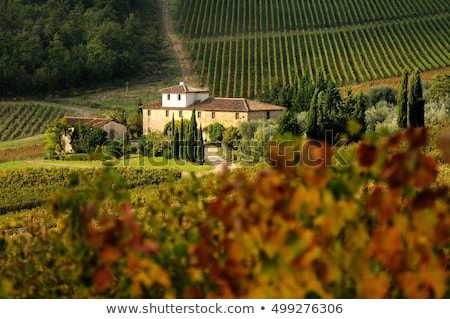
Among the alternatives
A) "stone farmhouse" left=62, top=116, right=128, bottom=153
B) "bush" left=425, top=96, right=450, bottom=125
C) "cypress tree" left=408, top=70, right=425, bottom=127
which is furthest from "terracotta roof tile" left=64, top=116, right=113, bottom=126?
"cypress tree" left=408, top=70, right=425, bottom=127

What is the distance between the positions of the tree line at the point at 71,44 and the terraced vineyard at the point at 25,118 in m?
5.14

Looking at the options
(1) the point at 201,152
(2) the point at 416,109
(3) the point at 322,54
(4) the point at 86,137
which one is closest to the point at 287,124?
(1) the point at 201,152

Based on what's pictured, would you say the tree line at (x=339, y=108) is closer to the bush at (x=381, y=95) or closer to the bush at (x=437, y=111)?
the bush at (x=381, y=95)

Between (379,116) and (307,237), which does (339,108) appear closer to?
(379,116)

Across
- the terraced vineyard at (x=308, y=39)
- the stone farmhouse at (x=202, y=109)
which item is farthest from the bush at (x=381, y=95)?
the terraced vineyard at (x=308, y=39)

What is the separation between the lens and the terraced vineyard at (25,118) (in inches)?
1619

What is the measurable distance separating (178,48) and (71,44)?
731 cm

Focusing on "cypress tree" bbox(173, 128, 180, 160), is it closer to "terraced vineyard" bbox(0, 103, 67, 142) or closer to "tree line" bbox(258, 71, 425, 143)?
"tree line" bbox(258, 71, 425, 143)

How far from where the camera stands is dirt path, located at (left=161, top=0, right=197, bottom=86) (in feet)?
167

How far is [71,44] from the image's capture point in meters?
56.6

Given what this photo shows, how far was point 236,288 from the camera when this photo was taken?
10.5ft

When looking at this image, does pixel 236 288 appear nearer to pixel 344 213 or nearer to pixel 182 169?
pixel 344 213

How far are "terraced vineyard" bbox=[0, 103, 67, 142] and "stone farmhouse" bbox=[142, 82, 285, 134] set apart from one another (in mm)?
6081
